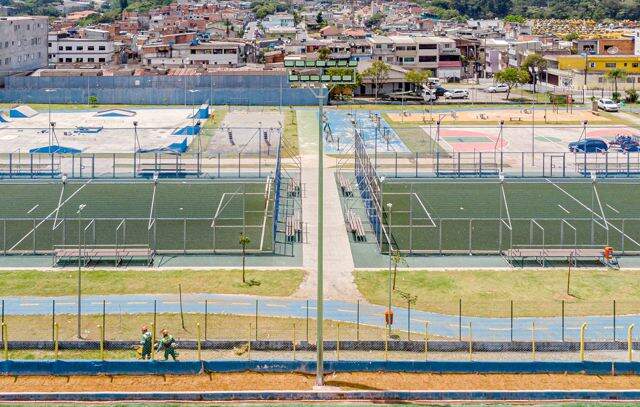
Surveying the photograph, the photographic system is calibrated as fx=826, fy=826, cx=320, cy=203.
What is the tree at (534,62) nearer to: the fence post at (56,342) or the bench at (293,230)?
the bench at (293,230)

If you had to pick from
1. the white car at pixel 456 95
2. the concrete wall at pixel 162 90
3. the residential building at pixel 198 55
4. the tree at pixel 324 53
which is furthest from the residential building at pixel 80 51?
the white car at pixel 456 95

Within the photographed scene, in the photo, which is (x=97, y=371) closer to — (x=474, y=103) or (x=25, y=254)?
(x=25, y=254)

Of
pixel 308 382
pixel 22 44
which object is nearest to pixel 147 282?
pixel 308 382

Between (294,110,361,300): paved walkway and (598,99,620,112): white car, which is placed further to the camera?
(598,99,620,112): white car

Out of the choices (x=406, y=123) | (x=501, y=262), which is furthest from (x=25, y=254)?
(x=406, y=123)

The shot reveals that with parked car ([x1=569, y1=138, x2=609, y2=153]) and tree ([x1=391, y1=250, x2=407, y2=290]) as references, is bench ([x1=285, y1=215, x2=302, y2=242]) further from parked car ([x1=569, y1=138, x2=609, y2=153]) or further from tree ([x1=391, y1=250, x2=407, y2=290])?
parked car ([x1=569, y1=138, x2=609, y2=153])

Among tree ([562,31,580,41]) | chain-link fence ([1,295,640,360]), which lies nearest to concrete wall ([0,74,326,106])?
chain-link fence ([1,295,640,360])
